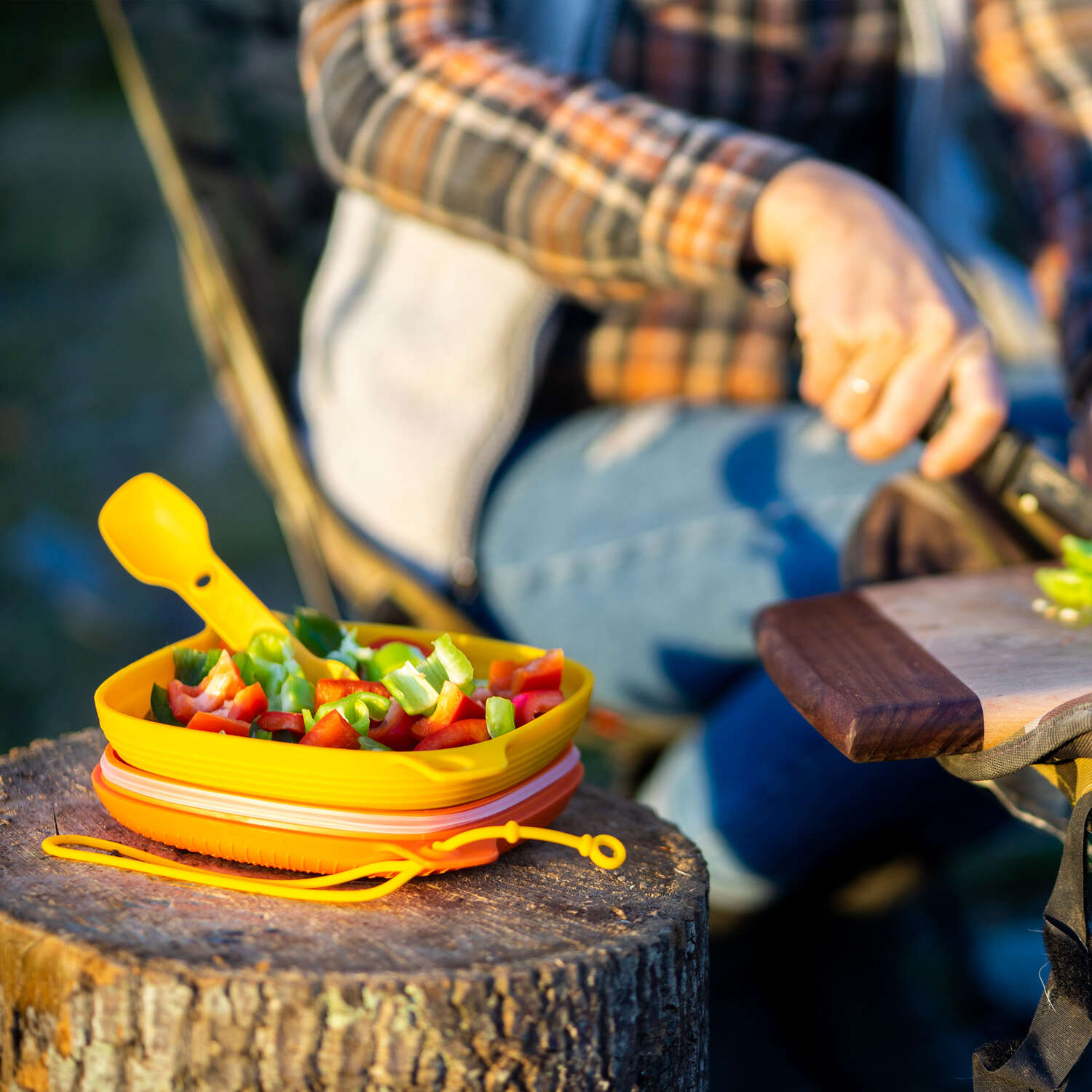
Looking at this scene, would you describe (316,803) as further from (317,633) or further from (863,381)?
(863,381)

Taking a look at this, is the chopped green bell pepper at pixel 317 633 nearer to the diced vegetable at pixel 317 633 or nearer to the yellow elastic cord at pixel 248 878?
the diced vegetable at pixel 317 633

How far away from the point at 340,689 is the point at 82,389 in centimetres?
430

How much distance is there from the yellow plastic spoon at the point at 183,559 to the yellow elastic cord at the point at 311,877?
0.14m

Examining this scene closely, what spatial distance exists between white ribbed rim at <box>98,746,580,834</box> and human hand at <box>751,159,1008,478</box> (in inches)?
17.5

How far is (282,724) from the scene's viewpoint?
0.61m

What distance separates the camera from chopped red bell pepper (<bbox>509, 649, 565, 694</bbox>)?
65 centimetres

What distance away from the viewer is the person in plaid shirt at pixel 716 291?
841 mm

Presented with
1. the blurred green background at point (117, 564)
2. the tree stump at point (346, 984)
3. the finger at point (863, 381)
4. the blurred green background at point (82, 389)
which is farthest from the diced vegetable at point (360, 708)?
the blurred green background at point (82, 389)

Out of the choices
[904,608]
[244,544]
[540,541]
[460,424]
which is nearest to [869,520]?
[904,608]

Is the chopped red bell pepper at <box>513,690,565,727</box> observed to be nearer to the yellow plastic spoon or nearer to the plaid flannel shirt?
the yellow plastic spoon

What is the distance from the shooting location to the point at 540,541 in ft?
3.83

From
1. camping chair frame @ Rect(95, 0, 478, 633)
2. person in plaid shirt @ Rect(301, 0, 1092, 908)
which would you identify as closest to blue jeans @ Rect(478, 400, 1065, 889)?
person in plaid shirt @ Rect(301, 0, 1092, 908)

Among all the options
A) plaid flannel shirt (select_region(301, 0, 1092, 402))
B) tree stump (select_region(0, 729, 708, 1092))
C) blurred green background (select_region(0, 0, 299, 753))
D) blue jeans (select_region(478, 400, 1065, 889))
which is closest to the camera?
tree stump (select_region(0, 729, 708, 1092))

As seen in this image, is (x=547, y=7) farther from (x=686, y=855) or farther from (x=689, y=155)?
(x=686, y=855)
